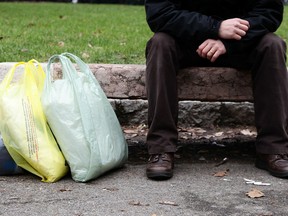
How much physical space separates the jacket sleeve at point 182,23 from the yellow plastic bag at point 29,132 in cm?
76

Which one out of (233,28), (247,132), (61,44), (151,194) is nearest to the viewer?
(151,194)

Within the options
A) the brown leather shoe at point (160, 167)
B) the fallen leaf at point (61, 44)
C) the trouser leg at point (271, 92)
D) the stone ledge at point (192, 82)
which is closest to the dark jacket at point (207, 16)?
the trouser leg at point (271, 92)

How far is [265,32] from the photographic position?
10.7 ft

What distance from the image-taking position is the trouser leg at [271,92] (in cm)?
315

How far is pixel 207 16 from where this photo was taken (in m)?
3.28

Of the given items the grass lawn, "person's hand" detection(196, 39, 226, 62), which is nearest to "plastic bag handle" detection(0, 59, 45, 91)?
"person's hand" detection(196, 39, 226, 62)

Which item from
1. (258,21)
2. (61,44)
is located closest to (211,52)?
(258,21)

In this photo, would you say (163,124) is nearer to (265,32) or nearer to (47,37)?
(265,32)

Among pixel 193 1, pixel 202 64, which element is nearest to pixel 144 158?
pixel 202 64

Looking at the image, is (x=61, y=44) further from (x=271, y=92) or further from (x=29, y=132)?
(x=271, y=92)

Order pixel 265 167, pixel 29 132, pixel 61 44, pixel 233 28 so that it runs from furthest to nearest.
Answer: pixel 61 44
pixel 265 167
pixel 233 28
pixel 29 132

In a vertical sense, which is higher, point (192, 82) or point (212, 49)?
point (212, 49)

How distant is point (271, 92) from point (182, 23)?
587mm

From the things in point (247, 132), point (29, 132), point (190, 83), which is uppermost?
point (190, 83)
